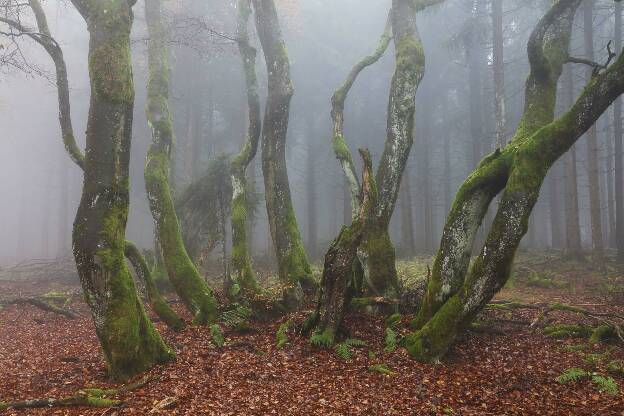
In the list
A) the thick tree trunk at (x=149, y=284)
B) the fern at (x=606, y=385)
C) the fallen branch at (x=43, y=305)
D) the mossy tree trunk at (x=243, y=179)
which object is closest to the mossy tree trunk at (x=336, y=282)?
the mossy tree trunk at (x=243, y=179)

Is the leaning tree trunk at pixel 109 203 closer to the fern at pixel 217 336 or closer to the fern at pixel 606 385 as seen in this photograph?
the fern at pixel 217 336

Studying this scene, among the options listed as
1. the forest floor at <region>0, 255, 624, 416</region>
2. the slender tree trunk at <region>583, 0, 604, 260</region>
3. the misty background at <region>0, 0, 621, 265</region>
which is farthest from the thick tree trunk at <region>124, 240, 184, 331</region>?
the slender tree trunk at <region>583, 0, 604, 260</region>

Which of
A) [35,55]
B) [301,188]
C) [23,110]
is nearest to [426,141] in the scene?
[301,188]

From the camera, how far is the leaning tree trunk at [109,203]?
19.9ft

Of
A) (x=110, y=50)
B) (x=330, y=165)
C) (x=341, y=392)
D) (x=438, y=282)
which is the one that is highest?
(x=330, y=165)

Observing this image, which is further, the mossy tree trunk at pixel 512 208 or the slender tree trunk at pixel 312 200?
the slender tree trunk at pixel 312 200

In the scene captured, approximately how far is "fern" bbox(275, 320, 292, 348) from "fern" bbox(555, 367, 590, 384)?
14.2ft

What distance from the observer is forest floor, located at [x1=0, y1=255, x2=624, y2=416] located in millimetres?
5383

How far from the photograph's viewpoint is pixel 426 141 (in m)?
28.1

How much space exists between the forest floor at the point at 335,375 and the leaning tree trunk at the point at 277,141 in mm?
2189

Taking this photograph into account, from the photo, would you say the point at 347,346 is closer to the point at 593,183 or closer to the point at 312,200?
the point at 593,183

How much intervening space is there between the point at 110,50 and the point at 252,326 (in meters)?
5.78

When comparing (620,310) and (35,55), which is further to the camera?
(35,55)

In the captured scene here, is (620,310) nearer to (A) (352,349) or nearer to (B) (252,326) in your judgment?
(A) (352,349)
